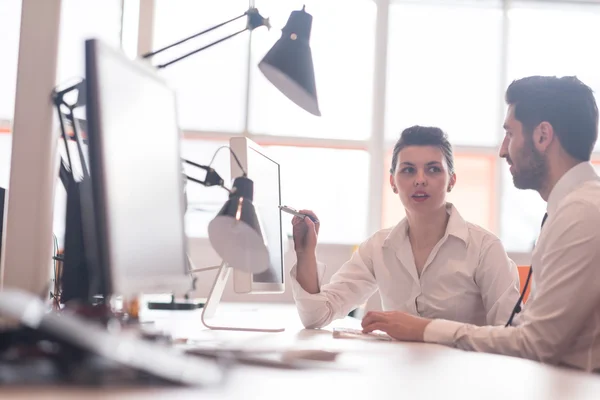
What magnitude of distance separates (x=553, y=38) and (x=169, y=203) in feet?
15.5

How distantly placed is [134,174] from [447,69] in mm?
4323

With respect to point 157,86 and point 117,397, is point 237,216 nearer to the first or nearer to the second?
point 157,86

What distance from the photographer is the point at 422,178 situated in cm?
233

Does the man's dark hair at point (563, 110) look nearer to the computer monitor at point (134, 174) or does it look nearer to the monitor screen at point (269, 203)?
the monitor screen at point (269, 203)

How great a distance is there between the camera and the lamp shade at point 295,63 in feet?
4.94

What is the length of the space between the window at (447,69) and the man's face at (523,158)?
3.00 meters

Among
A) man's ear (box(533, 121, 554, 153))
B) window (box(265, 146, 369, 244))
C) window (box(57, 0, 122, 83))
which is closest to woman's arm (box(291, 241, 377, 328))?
man's ear (box(533, 121, 554, 153))

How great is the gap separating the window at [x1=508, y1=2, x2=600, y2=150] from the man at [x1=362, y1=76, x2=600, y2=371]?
3.40 meters

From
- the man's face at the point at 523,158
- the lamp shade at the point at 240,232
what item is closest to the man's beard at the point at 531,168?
the man's face at the point at 523,158

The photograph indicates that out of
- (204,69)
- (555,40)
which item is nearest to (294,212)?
(204,69)

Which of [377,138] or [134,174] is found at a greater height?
[377,138]

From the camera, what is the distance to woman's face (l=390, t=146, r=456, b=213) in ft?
7.65

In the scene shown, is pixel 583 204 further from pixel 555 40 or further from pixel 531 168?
pixel 555 40

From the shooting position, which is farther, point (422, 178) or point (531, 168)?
point (422, 178)
